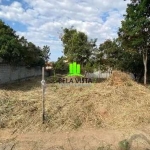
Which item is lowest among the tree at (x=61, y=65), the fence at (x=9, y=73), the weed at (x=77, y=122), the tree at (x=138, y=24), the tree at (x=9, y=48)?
the weed at (x=77, y=122)

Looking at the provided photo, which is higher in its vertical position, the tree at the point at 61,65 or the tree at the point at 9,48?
the tree at the point at 9,48

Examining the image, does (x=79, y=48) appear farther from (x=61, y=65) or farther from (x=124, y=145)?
(x=124, y=145)

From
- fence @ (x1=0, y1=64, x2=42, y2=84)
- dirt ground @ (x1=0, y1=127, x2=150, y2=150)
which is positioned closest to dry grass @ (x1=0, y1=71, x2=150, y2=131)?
dirt ground @ (x1=0, y1=127, x2=150, y2=150)

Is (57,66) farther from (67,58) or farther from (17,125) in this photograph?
(17,125)

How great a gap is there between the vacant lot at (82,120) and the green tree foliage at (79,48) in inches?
1072

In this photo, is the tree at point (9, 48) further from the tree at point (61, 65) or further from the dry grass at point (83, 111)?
the dry grass at point (83, 111)

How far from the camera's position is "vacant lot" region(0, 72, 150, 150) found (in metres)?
6.81

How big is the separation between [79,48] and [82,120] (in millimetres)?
29899

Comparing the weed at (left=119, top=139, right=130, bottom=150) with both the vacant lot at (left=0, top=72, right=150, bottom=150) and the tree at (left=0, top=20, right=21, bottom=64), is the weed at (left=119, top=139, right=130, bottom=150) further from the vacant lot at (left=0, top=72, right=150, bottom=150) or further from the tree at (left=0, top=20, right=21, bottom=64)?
the tree at (left=0, top=20, right=21, bottom=64)

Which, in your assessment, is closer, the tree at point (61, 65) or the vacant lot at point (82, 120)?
the vacant lot at point (82, 120)

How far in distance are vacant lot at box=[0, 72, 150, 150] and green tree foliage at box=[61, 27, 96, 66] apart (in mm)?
27220

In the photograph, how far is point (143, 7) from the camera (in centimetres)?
2409

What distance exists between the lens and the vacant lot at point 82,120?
6812 millimetres

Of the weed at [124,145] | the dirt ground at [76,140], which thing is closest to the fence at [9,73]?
the dirt ground at [76,140]
